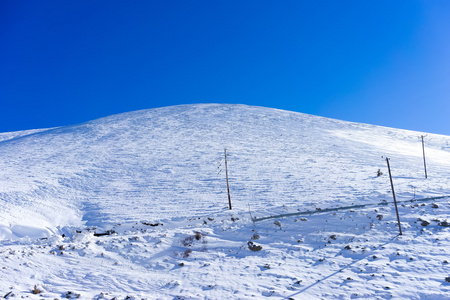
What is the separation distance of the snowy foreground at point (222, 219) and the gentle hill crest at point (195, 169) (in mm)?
270

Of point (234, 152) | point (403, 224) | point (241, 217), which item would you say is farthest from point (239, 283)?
point (234, 152)

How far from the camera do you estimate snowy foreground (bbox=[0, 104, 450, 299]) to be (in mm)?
14148

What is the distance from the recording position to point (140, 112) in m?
88.8

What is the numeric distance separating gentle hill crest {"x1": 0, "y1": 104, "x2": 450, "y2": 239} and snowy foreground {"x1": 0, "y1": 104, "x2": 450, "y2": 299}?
27 centimetres

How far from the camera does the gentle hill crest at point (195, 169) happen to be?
28.7m

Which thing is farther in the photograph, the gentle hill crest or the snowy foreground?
the gentle hill crest

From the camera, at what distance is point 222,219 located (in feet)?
81.3

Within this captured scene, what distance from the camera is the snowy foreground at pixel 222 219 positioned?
1415 cm

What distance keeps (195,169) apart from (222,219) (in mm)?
17911

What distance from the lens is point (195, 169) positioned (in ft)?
137

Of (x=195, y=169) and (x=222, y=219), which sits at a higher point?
(x=195, y=169)

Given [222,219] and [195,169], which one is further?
[195,169]

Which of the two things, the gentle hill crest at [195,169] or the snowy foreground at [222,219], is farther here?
the gentle hill crest at [195,169]

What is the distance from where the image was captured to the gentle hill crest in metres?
28.7
